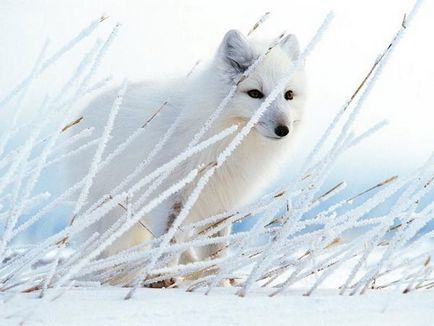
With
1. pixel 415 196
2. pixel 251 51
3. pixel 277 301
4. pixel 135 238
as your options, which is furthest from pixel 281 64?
pixel 277 301

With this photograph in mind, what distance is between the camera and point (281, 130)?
145 inches

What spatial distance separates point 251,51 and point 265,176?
881 mm

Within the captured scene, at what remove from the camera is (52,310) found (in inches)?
48.9

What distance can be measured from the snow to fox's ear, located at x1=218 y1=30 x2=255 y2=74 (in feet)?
8.72

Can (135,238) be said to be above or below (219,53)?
below

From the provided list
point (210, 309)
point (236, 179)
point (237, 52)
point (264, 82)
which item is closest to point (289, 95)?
point (264, 82)

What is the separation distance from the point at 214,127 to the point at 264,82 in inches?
17.1

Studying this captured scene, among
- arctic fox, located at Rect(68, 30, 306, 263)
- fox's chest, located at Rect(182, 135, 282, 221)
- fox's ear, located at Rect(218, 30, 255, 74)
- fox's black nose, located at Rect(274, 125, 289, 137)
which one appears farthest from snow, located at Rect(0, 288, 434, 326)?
fox's ear, located at Rect(218, 30, 255, 74)

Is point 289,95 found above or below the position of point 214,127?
above

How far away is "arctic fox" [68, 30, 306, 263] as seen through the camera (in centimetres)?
398

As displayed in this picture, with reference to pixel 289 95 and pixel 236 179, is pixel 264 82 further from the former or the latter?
pixel 236 179

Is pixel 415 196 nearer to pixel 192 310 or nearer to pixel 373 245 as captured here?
pixel 373 245

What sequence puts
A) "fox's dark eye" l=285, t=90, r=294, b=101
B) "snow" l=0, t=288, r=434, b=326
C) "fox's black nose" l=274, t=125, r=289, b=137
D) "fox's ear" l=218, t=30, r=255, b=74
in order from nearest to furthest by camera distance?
"snow" l=0, t=288, r=434, b=326
"fox's black nose" l=274, t=125, r=289, b=137
"fox's dark eye" l=285, t=90, r=294, b=101
"fox's ear" l=218, t=30, r=255, b=74

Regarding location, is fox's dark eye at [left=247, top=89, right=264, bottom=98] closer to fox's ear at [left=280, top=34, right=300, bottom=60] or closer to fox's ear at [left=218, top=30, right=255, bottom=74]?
fox's ear at [left=218, top=30, right=255, bottom=74]
